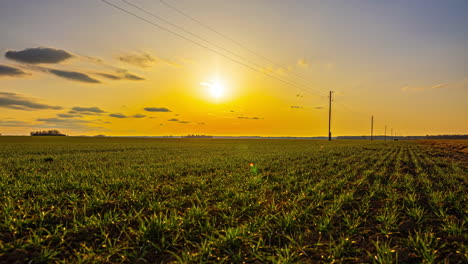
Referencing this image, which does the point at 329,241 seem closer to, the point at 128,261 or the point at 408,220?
the point at 408,220

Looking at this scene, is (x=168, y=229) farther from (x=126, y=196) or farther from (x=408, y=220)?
(x=408, y=220)

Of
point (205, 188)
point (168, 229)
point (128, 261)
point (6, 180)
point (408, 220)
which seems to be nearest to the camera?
point (128, 261)

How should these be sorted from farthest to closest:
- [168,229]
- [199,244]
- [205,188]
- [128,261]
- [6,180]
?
1. [6,180]
2. [205,188]
3. [168,229]
4. [199,244]
5. [128,261]

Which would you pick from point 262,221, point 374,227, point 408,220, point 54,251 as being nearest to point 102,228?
point 54,251

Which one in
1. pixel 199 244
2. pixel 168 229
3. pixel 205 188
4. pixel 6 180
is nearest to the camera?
pixel 199 244

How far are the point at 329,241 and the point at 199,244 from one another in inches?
106

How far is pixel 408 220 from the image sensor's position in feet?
18.8

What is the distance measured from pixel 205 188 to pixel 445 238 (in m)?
7.21

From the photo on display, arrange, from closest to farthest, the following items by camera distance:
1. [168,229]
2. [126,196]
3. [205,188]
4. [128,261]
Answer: [128,261] < [168,229] < [126,196] < [205,188]

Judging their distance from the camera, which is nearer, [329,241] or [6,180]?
[329,241]

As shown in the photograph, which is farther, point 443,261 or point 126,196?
point 126,196

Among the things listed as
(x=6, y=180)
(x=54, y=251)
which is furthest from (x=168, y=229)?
(x=6, y=180)

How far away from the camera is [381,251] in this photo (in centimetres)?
409

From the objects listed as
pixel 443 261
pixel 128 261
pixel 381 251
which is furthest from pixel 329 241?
pixel 128 261
